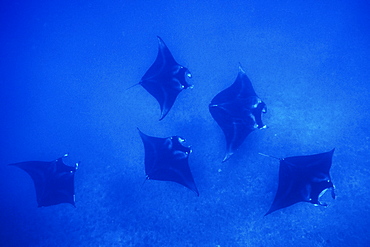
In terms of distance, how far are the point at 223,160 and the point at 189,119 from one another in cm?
160

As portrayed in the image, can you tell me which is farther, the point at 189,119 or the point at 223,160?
the point at 189,119

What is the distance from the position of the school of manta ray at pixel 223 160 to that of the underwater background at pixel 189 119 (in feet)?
2.38

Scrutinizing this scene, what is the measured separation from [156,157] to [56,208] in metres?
3.11

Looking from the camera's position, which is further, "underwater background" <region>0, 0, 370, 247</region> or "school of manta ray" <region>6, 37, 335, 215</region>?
"underwater background" <region>0, 0, 370, 247</region>

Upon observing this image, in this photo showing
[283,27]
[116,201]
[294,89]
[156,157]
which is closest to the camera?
[156,157]

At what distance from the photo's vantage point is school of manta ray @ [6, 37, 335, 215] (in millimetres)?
4164

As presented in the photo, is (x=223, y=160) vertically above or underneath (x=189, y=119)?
underneath

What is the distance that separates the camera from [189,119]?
5922mm

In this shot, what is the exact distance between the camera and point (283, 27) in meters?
6.69

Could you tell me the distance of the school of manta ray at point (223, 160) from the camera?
13.7 feet

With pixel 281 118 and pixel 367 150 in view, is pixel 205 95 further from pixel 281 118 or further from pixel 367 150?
pixel 367 150

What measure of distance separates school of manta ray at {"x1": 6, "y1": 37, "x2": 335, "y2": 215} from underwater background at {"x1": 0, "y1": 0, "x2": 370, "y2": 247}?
28.6 inches

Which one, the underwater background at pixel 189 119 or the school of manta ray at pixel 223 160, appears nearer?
the school of manta ray at pixel 223 160

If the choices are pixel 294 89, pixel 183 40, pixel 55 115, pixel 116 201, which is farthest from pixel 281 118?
pixel 55 115
